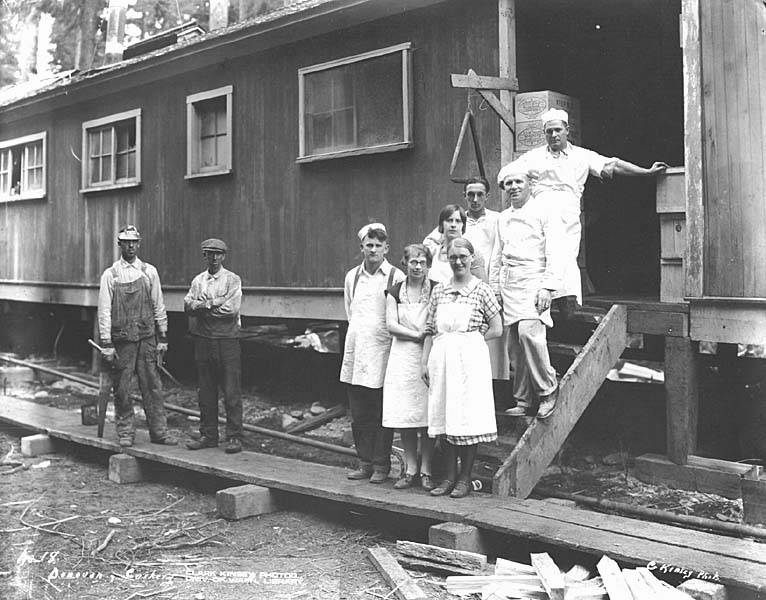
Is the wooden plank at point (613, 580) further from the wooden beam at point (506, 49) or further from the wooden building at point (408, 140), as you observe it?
the wooden beam at point (506, 49)

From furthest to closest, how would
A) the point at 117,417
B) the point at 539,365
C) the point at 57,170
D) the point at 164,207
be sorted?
the point at 57,170, the point at 164,207, the point at 117,417, the point at 539,365

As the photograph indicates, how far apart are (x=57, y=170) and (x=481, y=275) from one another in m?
9.75

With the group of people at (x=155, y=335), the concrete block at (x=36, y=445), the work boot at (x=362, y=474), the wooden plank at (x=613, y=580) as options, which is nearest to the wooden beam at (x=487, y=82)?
the group of people at (x=155, y=335)

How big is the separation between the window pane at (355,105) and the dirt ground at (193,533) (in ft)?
10.4

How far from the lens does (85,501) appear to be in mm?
6996

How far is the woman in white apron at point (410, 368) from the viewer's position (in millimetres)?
5711

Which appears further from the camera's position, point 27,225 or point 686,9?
point 27,225

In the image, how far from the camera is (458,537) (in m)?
4.88

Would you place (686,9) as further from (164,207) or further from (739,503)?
(164,207)

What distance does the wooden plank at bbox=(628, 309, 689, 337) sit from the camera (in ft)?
22.1

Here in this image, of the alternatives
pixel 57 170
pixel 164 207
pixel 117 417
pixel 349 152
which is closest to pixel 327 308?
pixel 349 152

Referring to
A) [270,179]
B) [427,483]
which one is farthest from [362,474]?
[270,179]

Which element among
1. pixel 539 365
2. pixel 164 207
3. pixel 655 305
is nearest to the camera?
pixel 539 365

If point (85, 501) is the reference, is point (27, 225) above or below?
above
